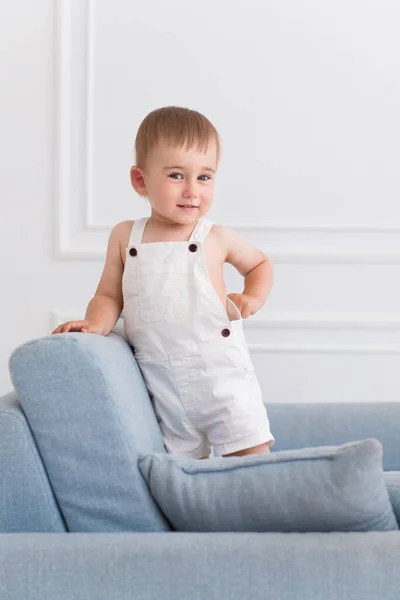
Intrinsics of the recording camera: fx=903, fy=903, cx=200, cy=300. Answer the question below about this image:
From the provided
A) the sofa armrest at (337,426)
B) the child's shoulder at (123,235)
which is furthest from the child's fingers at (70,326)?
the sofa armrest at (337,426)

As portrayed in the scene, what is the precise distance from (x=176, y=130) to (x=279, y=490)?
0.91 metres

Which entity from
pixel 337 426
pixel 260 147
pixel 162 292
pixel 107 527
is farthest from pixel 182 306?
pixel 260 147

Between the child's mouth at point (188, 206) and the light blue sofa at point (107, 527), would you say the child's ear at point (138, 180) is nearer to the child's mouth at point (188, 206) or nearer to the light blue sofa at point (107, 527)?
the child's mouth at point (188, 206)

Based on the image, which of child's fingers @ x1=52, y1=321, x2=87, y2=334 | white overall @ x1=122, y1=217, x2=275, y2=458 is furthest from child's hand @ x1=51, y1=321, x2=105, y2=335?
white overall @ x1=122, y1=217, x2=275, y2=458

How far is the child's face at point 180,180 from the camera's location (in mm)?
1857

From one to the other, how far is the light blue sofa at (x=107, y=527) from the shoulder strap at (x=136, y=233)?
0.24 metres

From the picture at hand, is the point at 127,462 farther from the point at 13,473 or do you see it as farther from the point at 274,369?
the point at 274,369

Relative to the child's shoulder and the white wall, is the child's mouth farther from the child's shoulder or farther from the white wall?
the white wall

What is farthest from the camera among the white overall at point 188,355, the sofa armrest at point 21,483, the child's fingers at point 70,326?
the white overall at point 188,355

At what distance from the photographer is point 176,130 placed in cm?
185

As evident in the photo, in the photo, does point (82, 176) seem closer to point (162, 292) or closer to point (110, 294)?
point (110, 294)

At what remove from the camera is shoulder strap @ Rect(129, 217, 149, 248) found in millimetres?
1885

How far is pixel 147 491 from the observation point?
128 centimetres

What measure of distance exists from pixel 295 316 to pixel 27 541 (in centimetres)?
184
